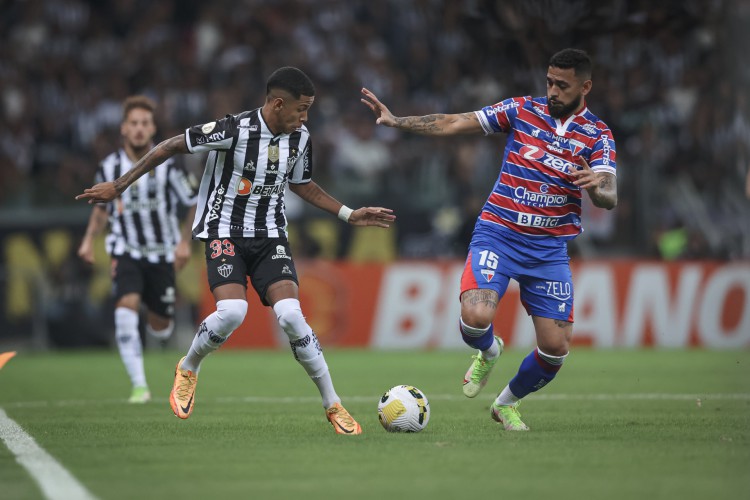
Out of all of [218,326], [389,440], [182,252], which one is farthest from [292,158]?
[182,252]

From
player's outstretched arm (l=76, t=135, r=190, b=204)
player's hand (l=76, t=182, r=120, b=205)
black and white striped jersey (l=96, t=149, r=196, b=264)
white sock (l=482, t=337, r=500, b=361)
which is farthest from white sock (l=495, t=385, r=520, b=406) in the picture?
black and white striped jersey (l=96, t=149, r=196, b=264)

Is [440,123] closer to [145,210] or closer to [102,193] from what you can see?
[102,193]

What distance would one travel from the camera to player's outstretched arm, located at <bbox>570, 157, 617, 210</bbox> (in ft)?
24.9

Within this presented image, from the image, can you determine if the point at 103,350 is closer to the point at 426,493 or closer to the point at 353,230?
the point at 353,230

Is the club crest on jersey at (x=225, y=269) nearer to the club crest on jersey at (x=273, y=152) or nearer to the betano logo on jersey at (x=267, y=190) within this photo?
the betano logo on jersey at (x=267, y=190)

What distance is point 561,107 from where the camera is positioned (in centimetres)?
830

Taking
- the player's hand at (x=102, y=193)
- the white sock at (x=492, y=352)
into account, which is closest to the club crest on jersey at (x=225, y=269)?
the player's hand at (x=102, y=193)

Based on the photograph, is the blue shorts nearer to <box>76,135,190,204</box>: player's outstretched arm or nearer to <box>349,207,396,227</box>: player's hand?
<box>349,207,396,227</box>: player's hand

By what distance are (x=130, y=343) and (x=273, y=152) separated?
381 centimetres

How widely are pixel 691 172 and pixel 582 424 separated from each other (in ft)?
39.7

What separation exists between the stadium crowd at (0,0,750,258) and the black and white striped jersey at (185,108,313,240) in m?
7.69

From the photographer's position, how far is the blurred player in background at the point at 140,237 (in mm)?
11555

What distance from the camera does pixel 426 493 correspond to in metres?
5.54

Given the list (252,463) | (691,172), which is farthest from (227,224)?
(691,172)
